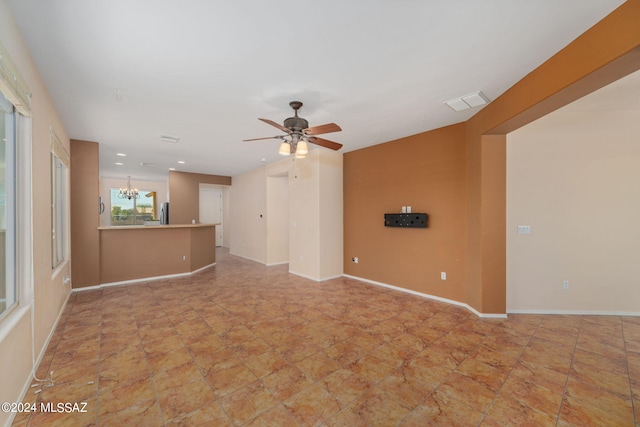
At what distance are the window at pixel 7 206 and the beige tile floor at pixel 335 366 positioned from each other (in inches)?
33.4

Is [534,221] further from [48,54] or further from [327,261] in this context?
[48,54]

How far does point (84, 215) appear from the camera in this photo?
4.59m

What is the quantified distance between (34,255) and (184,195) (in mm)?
5736

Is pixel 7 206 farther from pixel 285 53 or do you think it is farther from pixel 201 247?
pixel 201 247

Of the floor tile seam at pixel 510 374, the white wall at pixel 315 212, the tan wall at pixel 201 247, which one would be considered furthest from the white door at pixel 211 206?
the floor tile seam at pixel 510 374

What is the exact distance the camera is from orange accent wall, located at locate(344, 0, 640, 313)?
188 centimetres

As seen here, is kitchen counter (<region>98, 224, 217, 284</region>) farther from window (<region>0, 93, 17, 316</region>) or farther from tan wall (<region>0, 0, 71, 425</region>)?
window (<region>0, 93, 17, 316</region>)

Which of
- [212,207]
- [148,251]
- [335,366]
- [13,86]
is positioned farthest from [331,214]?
[212,207]

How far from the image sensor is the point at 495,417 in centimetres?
172

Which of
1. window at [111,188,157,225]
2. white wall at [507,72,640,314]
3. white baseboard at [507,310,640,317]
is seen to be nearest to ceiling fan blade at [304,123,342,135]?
white wall at [507,72,640,314]

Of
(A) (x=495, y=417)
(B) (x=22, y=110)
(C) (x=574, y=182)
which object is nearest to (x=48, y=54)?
(B) (x=22, y=110)

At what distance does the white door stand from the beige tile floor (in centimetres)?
607

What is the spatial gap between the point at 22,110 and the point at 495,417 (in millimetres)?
4148

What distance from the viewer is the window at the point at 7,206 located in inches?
74.3
